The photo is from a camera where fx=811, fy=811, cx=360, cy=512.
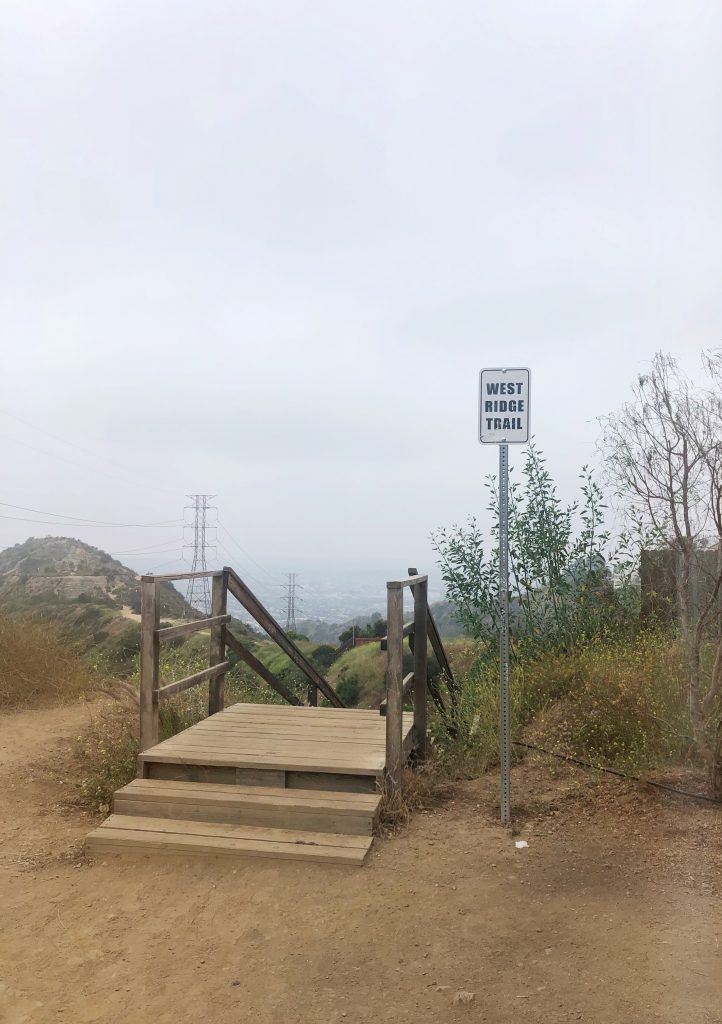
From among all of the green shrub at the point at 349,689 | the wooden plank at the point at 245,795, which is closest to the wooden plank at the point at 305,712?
the wooden plank at the point at 245,795

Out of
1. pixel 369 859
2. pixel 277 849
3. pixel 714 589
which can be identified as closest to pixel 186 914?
pixel 277 849

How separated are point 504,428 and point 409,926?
265 cm

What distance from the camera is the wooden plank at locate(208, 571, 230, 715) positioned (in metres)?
6.75

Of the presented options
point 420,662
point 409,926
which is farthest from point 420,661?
point 409,926

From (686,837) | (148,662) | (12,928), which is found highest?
(148,662)

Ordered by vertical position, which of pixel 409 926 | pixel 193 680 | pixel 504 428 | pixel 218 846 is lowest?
pixel 409 926

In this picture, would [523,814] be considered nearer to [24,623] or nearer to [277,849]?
[277,849]

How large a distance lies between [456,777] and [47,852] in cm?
272

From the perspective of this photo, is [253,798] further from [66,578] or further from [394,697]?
[66,578]

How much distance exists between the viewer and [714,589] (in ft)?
16.6

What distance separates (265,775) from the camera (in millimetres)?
5125

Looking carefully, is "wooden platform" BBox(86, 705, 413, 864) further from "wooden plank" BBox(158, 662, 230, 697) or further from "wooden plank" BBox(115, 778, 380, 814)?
"wooden plank" BBox(158, 662, 230, 697)

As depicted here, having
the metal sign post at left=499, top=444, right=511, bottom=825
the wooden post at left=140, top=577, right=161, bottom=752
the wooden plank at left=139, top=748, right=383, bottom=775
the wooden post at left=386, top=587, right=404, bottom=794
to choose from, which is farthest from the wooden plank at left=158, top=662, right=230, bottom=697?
the metal sign post at left=499, top=444, right=511, bottom=825

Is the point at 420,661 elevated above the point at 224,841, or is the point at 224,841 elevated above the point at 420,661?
the point at 420,661
